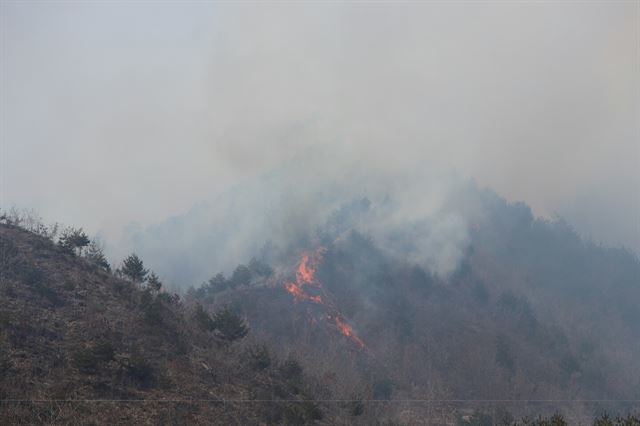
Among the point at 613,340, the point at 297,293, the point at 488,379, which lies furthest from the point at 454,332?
the point at 613,340

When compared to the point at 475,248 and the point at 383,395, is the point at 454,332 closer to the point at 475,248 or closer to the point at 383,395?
the point at 383,395

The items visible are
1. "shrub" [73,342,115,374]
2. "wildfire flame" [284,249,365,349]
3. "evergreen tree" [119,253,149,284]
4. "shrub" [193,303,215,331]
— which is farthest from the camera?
"wildfire flame" [284,249,365,349]

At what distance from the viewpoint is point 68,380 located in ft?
95.5

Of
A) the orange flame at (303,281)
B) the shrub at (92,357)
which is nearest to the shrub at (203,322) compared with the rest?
the shrub at (92,357)

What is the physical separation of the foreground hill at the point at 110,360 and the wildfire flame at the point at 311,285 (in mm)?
52362

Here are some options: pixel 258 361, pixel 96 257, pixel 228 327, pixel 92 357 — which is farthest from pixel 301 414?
pixel 96 257

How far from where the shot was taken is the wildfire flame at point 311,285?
100812mm

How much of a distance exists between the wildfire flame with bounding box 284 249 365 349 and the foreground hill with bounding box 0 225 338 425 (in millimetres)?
52362

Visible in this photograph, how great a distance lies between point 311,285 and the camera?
11262 cm

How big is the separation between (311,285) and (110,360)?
8123cm

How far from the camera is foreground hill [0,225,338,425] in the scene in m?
27.5

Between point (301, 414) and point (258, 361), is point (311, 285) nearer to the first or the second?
point (258, 361)

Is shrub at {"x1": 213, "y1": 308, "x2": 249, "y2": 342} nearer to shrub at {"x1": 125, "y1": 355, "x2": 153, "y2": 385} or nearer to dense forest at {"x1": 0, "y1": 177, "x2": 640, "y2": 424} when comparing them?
dense forest at {"x1": 0, "y1": 177, "x2": 640, "y2": 424}

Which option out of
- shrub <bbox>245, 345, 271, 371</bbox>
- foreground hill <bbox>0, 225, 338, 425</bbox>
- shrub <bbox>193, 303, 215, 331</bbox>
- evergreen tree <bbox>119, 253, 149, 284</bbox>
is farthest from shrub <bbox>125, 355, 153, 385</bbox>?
evergreen tree <bbox>119, 253, 149, 284</bbox>
